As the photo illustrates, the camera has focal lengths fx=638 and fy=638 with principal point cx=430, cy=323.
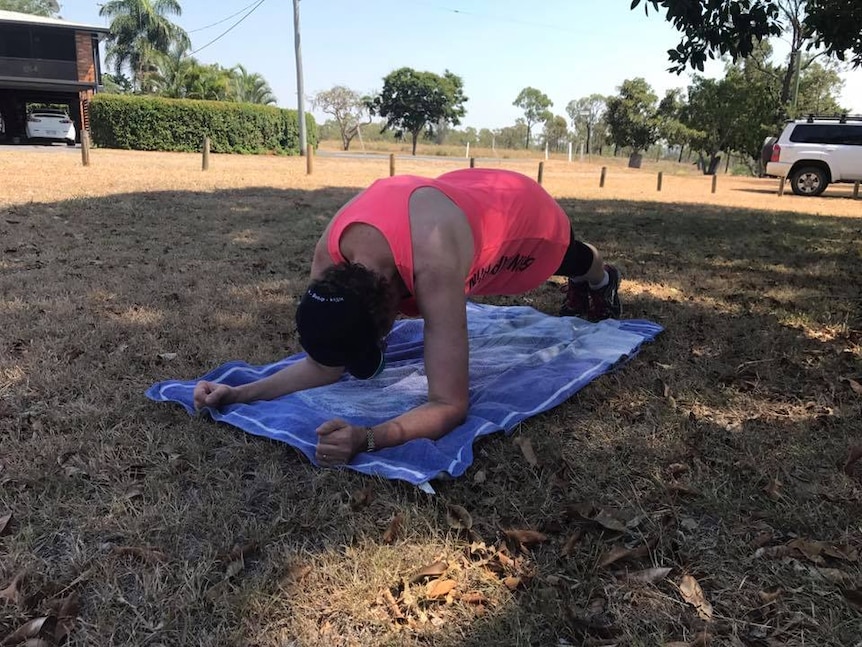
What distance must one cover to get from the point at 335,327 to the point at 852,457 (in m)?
1.90

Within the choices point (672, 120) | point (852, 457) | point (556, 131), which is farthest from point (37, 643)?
point (556, 131)

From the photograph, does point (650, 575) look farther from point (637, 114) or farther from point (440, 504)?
point (637, 114)

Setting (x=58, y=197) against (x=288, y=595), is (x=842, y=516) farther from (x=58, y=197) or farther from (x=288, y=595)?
(x=58, y=197)

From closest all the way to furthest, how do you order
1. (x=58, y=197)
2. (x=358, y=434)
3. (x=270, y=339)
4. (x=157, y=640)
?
(x=157, y=640) → (x=358, y=434) → (x=270, y=339) → (x=58, y=197)

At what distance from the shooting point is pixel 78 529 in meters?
1.94

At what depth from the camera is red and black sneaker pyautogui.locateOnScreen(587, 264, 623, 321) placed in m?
4.04

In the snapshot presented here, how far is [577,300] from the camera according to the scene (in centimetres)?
419

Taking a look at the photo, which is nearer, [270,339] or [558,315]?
[270,339]

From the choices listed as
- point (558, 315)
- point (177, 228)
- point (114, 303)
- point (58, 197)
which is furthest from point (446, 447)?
point (58, 197)

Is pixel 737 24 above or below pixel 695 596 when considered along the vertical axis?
above

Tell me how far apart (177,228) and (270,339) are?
13.3ft

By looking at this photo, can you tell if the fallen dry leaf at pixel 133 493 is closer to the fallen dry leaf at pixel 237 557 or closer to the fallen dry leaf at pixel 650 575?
the fallen dry leaf at pixel 237 557

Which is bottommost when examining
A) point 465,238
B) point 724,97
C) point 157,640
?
point 157,640

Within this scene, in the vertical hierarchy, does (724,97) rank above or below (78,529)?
above
